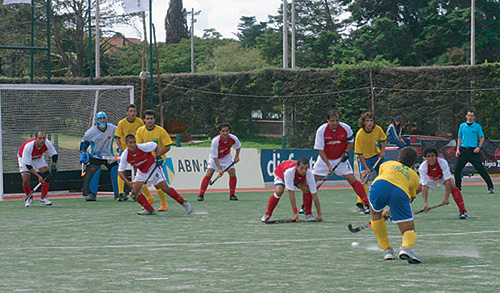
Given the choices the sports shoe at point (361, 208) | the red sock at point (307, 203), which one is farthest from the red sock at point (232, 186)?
the red sock at point (307, 203)

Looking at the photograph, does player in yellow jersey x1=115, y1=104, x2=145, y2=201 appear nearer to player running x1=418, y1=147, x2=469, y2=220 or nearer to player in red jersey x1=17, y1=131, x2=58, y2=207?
player in red jersey x1=17, y1=131, x2=58, y2=207

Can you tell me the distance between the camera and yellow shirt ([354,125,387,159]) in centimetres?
1148

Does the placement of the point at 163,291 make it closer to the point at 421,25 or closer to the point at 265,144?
the point at 265,144

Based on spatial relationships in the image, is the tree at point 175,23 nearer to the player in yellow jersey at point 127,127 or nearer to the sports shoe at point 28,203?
the player in yellow jersey at point 127,127

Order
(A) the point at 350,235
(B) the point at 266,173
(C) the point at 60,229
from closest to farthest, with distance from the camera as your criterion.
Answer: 1. (A) the point at 350,235
2. (C) the point at 60,229
3. (B) the point at 266,173

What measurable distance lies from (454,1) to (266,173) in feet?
94.1

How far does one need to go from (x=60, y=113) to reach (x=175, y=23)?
240 feet

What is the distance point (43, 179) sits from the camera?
42.1ft

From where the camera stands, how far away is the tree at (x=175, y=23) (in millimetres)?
87938

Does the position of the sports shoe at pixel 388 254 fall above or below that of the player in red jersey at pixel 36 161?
below

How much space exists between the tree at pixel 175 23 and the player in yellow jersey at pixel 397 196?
82.6 metres

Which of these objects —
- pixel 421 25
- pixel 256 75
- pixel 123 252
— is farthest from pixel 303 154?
pixel 421 25

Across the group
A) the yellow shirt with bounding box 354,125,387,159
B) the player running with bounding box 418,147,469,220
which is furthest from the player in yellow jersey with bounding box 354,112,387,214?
the player running with bounding box 418,147,469,220

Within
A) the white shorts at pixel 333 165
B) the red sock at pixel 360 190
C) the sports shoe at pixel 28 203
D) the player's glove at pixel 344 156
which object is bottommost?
the sports shoe at pixel 28 203
